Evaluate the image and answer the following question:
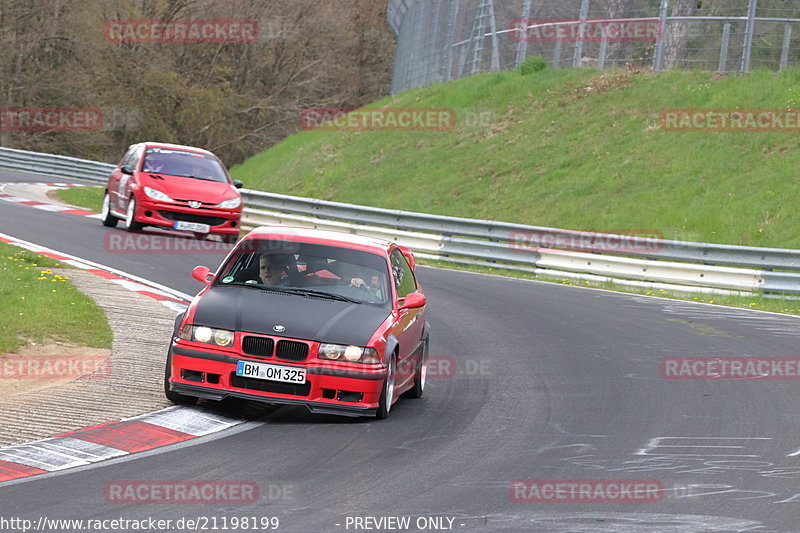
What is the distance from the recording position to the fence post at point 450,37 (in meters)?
40.8

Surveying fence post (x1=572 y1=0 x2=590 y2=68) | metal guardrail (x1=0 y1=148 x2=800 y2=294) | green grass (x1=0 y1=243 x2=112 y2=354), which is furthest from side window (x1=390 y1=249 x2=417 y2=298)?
fence post (x1=572 y1=0 x2=590 y2=68)

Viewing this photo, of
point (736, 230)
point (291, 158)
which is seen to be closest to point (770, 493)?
point (736, 230)

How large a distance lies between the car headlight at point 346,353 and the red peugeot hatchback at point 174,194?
12.6 m

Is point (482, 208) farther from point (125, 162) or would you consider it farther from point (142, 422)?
point (142, 422)

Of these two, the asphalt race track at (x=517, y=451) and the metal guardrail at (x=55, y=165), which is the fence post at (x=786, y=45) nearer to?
the asphalt race track at (x=517, y=451)

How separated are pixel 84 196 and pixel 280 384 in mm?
23401

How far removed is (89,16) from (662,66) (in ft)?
96.6

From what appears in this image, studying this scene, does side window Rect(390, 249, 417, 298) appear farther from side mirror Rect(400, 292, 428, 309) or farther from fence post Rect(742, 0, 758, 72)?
fence post Rect(742, 0, 758, 72)

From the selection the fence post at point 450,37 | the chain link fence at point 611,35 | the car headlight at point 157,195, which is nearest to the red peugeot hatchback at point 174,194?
the car headlight at point 157,195

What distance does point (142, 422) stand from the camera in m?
8.22

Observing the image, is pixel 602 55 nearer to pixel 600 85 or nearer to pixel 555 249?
pixel 600 85

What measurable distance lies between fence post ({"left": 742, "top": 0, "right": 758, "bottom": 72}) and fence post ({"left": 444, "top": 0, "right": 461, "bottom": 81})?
488 inches

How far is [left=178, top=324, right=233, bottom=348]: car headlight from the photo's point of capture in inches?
339

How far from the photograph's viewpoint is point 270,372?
8.54 meters
